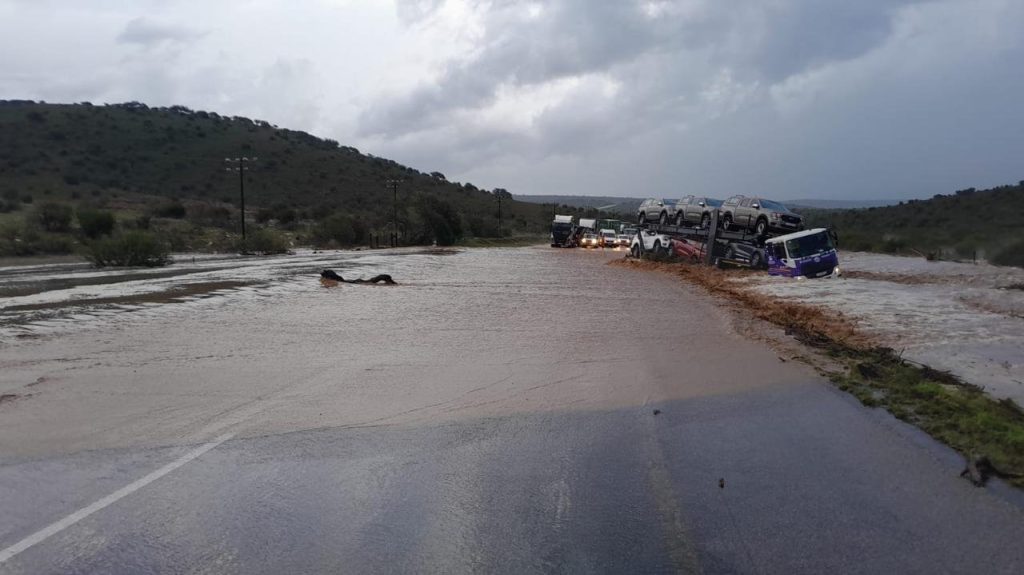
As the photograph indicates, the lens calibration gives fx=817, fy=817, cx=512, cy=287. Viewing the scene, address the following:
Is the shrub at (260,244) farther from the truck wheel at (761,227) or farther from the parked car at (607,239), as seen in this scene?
the truck wheel at (761,227)

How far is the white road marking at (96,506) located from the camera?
205 inches

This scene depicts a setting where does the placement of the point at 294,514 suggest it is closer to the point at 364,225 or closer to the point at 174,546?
the point at 174,546

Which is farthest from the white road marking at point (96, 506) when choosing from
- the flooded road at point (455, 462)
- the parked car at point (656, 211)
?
the parked car at point (656, 211)

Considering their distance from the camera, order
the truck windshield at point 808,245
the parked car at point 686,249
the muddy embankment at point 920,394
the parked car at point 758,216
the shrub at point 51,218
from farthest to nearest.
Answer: the shrub at point 51,218 < the parked car at point 686,249 < the parked car at point 758,216 < the truck windshield at point 808,245 < the muddy embankment at point 920,394

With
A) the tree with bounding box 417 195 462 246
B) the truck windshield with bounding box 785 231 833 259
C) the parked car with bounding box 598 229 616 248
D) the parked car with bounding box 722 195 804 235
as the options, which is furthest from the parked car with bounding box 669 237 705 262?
the tree with bounding box 417 195 462 246

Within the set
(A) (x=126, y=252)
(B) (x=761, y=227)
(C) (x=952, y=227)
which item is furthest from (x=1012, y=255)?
(A) (x=126, y=252)

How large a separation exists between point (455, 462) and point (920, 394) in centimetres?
627

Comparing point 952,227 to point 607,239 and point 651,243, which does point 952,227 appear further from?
point 651,243

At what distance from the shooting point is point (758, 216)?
104ft

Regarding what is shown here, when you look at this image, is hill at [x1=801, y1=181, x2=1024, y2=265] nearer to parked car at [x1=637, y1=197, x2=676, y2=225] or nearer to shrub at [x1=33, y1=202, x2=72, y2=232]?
parked car at [x1=637, y1=197, x2=676, y2=225]

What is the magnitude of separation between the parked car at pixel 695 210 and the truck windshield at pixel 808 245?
654 centimetres

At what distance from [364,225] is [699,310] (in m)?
54.1

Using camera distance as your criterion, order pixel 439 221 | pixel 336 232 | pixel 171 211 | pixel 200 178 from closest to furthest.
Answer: pixel 171 211 → pixel 336 232 → pixel 439 221 → pixel 200 178

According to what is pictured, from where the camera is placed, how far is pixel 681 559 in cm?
505
